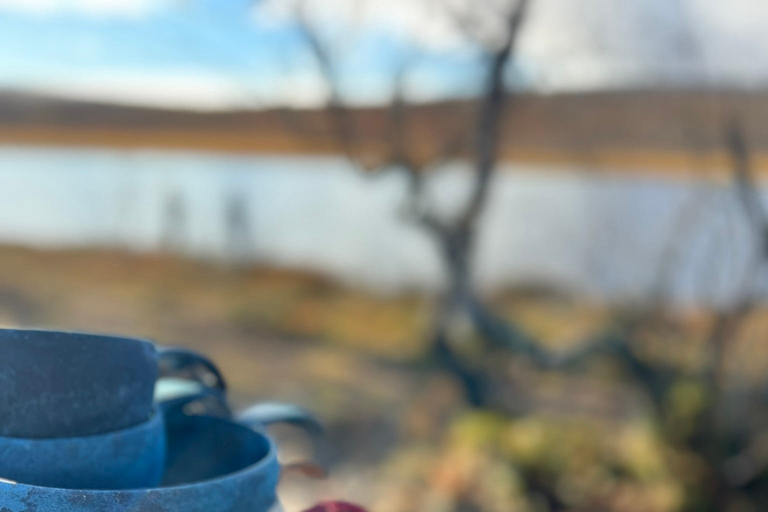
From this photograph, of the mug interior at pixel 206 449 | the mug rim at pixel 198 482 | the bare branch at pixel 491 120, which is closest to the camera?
the mug rim at pixel 198 482

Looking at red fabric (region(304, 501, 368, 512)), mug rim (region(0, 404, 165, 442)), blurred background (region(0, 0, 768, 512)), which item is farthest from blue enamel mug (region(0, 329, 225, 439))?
blurred background (region(0, 0, 768, 512))

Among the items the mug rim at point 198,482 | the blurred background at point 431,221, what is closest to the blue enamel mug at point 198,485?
the mug rim at point 198,482

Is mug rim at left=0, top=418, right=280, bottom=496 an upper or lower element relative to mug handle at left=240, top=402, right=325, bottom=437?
upper

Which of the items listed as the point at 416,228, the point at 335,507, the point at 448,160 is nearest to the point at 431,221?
the point at 416,228

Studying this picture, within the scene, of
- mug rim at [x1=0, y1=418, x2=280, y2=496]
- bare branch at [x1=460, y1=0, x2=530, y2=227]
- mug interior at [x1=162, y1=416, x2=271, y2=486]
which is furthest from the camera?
bare branch at [x1=460, y1=0, x2=530, y2=227]

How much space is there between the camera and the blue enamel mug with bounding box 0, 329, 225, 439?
562 millimetres

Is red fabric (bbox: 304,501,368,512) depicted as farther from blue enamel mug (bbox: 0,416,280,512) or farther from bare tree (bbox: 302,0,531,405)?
bare tree (bbox: 302,0,531,405)

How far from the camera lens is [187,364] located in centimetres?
82

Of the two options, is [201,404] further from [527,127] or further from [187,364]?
[527,127]

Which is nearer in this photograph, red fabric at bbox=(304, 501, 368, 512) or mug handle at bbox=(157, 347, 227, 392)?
red fabric at bbox=(304, 501, 368, 512)

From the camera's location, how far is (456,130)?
2.89m

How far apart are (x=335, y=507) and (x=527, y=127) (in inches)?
94.7

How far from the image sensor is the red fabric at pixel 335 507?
61 cm

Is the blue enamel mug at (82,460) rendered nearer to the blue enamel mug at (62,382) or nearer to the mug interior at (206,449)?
the blue enamel mug at (62,382)
